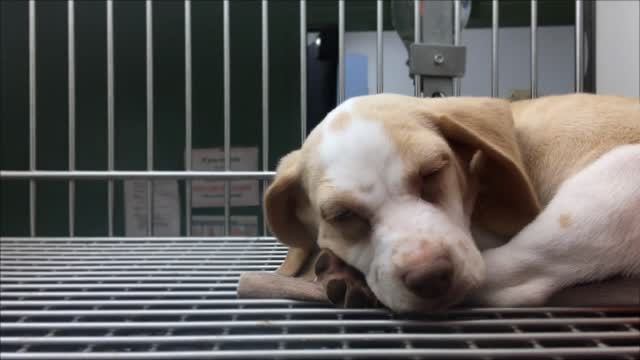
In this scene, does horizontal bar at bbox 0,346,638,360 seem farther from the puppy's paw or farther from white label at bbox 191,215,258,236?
white label at bbox 191,215,258,236

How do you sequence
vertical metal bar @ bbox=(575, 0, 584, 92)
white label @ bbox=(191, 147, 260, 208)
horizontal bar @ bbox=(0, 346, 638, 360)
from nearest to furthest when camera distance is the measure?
horizontal bar @ bbox=(0, 346, 638, 360)
vertical metal bar @ bbox=(575, 0, 584, 92)
white label @ bbox=(191, 147, 260, 208)

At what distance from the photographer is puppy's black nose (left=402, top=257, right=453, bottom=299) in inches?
22.5

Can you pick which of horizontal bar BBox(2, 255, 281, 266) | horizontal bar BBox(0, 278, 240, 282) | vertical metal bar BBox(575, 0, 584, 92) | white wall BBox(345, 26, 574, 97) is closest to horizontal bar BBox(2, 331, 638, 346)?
horizontal bar BBox(0, 278, 240, 282)

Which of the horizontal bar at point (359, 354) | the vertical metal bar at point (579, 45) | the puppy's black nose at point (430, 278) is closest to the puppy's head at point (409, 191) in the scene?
the puppy's black nose at point (430, 278)

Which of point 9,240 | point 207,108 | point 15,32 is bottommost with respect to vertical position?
point 9,240

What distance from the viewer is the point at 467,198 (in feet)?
2.47

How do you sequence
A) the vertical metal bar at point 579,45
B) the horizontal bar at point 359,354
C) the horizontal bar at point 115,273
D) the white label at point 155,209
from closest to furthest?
the horizontal bar at point 359,354, the horizontal bar at point 115,273, the vertical metal bar at point 579,45, the white label at point 155,209

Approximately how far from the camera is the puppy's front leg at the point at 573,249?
2.03ft

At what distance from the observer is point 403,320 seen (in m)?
0.57

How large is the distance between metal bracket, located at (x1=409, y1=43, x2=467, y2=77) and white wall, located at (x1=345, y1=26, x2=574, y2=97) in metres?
0.61

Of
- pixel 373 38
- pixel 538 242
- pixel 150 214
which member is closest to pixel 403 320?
pixel 538 242

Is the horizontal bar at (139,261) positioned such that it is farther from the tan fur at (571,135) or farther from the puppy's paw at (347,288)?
the tan fur at (571,135)

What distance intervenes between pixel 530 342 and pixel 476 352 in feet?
0.18

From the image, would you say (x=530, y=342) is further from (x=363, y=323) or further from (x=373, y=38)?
(x=373, y=38)
